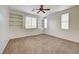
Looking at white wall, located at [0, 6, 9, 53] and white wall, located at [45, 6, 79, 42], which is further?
white wall, located at [45, 6, 79, 42]

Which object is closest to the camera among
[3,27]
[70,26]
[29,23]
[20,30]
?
[3,27]

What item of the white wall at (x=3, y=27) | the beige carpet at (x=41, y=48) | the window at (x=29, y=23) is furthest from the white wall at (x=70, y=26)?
the white wall at (x=3, y=27)

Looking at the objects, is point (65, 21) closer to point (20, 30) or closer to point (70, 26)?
point (70, 26)

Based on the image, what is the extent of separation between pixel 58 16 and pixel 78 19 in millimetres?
945

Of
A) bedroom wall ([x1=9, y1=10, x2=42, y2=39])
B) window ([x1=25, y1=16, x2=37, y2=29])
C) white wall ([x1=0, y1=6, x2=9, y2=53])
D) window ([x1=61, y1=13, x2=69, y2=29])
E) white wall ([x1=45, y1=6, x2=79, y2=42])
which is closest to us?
white wall ([x1=0, y1=6, x2=9, y2=53])

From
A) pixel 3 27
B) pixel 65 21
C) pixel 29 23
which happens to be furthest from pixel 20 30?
pixel 3 27

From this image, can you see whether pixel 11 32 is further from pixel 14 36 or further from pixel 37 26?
pixel 37 26

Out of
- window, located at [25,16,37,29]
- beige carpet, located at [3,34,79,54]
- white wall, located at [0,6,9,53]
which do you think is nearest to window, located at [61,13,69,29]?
beige carpet, located at [3,34,79,54]

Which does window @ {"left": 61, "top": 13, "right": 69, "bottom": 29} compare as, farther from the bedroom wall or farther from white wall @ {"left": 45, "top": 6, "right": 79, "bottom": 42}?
the bedroom wall

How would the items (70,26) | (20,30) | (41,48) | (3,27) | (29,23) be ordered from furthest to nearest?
(29,23) < (20,30) < (70,26) < (41,48) < (3,27)

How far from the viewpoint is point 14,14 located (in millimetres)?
5184

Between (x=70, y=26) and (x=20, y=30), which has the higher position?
(x=70, y=26)

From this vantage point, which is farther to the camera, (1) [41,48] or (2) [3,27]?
(1) [41,48]
